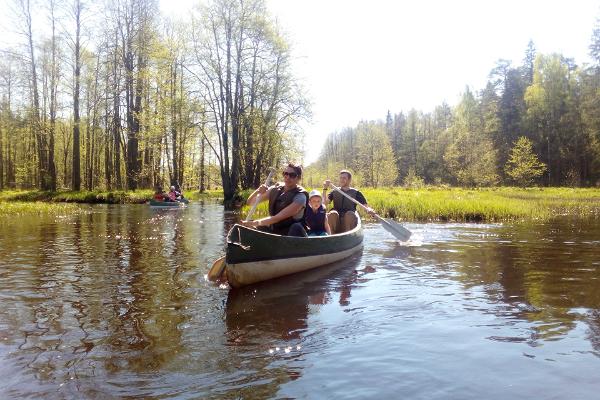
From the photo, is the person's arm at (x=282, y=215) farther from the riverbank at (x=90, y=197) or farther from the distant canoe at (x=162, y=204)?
the riverbank at (x=90, y=197)

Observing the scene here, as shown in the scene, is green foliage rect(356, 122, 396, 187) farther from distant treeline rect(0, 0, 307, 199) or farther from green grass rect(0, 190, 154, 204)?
green grass rect(0, 190, 154, 204)

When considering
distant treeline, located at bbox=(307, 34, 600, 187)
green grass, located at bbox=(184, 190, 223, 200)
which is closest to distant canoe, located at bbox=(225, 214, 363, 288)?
green grass, located at bbox=(184, 190, 223, 200)

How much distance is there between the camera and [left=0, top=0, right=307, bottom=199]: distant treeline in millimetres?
24906

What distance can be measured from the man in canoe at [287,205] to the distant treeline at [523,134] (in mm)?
35611

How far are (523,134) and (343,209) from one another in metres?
46.1

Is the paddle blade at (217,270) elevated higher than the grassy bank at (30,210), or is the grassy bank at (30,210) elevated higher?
the grassy bank at (30,210)

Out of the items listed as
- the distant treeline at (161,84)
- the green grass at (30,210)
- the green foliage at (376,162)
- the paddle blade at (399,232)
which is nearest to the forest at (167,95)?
the distant treeline at (161,84)

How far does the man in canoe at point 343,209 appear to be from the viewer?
1005 cm

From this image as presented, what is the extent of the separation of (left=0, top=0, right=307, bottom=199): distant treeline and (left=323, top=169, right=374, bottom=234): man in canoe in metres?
15.8

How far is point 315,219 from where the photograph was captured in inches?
329

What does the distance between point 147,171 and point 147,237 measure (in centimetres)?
1974

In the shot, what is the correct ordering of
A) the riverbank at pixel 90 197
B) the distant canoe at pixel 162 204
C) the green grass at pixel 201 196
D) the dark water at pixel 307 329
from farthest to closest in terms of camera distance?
the green grass at pixel 201 196, the riverbank at pixel 90 197, the distant canoe at pixel 162 204, the dark water at pixel 307 329

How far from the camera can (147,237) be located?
38.1 ft

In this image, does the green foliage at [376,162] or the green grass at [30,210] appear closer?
the green grass at [30,210]
